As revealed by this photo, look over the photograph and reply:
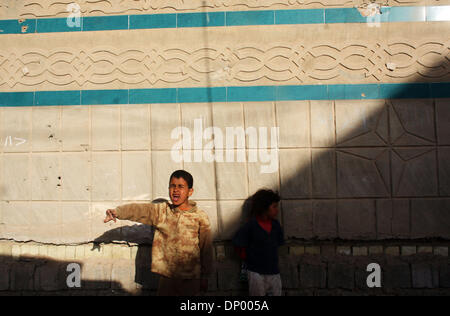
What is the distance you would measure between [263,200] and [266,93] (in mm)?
1245

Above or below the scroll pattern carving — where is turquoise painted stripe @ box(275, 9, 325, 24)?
above

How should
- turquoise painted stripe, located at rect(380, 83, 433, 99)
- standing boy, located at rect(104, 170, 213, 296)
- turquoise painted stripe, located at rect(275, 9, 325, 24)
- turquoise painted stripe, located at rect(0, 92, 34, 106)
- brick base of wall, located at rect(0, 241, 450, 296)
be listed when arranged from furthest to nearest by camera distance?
turquoise painted stripe, located at rect(0, 92, 34, 106) → turquoise painted stripe, located at rect(275, 9, 325, 24) → turquoise painted stripe, located at rect(380, 83, 433, 99) → brick base of wall, located at rect(0, 241, 450, 296) → standing boy, located at rect(104, 170, 213, 296)

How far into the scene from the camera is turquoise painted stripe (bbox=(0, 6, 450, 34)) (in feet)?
12.2

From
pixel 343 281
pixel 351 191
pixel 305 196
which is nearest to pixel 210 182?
pixel 305 196

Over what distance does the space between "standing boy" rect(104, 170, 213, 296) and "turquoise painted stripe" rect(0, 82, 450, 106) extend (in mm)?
1179

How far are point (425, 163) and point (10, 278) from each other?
15.9 ft

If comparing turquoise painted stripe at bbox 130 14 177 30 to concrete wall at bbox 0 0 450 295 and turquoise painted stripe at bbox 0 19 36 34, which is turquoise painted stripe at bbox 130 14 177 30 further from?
turquoise painted stripe at bbox 0 19 36 34

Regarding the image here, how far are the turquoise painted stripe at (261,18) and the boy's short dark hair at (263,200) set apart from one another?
6.46ft

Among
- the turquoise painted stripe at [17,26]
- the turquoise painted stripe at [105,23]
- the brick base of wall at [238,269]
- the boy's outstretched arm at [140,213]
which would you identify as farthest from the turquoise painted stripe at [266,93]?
the brick base of wall at [238,269]

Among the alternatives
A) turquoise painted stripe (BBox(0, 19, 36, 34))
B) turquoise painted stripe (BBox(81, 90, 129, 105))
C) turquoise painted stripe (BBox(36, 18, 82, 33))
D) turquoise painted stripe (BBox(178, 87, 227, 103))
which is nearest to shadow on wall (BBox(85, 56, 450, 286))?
turquoise painted stripe (BBox(178, 87, 227, 103))

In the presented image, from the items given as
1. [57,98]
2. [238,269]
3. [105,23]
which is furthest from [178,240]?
[105,23]

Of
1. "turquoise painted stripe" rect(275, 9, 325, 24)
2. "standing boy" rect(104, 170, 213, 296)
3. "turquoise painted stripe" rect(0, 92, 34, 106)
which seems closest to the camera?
"standing boy" rect(104, 170, 213, 296)

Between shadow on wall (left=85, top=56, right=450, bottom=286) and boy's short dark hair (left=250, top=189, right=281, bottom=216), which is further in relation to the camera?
shadow on wall (left=85, top=56, right=450, bottom=286)

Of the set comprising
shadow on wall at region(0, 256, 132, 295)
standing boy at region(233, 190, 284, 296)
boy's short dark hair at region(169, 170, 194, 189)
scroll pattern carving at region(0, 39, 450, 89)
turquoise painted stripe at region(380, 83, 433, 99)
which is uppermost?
scroll pattern carving at region(0, 39, 450, 89)
